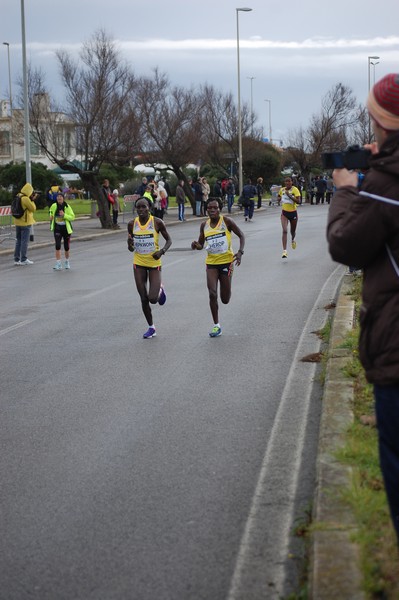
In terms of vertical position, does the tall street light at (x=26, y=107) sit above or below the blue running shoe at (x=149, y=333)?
above

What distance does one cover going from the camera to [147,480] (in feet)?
20.4

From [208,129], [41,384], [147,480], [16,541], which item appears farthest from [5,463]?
[208,129]

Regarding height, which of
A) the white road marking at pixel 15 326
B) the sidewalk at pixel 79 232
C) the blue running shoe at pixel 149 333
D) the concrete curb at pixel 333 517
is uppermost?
the concrete curb at pixel 333 517

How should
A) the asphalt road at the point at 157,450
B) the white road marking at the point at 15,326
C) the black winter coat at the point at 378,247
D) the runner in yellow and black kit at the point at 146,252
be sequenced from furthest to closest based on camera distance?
the white road marking at the point at 15,326
the runner in yellow and black kit at the point at 146,252
the asphalt road at the point at 157,450
the black winter coat at the point at 378,247

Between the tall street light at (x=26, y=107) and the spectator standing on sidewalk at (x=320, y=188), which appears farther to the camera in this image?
the spectator standing on sidewalk at (x=320, y=188)

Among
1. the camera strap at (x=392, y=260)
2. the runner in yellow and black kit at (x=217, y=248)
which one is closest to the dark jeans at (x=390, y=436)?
the camera strap at (x=392, y=260)

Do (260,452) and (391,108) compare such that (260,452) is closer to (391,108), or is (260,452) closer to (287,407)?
(287,407)

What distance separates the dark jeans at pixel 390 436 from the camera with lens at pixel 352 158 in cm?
83

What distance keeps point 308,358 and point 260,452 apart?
11.6ft

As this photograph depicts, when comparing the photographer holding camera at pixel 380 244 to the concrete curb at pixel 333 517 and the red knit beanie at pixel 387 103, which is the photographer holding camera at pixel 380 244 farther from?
the concrete curb at pixel 333 517

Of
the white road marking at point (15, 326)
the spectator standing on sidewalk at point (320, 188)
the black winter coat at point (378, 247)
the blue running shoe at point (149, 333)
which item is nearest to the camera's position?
the black winter coat at point (378, 247)

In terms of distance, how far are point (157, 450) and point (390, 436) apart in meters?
3.48

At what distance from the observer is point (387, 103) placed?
3578mm

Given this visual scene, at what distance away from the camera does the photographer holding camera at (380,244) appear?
3523 millimetres
